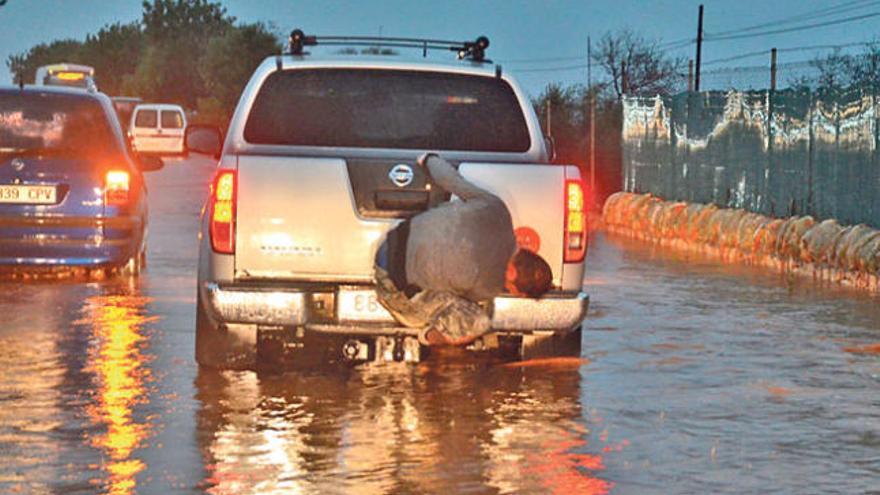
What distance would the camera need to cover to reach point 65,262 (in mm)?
17344

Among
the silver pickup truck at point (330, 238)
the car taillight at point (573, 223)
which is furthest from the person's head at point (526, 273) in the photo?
the car taillight at point (573, 223)

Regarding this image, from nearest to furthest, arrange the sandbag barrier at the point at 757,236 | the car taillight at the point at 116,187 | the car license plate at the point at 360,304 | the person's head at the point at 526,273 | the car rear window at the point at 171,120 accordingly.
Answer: the person's head at the point at 526,273, the car license plate at the point at 360,304, the car taillight at the point at 116,187, the sandbag barrier at the point at 757,236, the car rear window at the point at 171,120

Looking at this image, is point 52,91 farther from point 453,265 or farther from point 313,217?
point 453,265

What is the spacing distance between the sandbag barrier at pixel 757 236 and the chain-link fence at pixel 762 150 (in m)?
0.52

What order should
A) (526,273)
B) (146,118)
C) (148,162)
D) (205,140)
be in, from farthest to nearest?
(146,118), (148,162), (205,140), (526,273)

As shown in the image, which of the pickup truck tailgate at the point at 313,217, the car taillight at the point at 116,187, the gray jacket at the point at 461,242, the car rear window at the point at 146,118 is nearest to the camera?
the gray jacket at the point at 461,242

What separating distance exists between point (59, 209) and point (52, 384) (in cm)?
570

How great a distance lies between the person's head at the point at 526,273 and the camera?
430 inches

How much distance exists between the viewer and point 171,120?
6216 cm

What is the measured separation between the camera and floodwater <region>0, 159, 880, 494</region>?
8906 millimetres

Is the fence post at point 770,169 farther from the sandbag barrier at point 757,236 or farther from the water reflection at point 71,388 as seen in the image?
the water reflection at point 71,388

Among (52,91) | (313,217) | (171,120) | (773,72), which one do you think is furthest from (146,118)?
(313,217)

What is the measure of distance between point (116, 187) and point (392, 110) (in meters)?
5.41

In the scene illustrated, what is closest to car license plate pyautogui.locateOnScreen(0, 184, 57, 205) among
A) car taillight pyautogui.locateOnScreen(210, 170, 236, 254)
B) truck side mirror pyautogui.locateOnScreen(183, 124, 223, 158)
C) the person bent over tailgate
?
truck side mirror pyautogui.locateOnScreen(183, 124, 223, 158)
